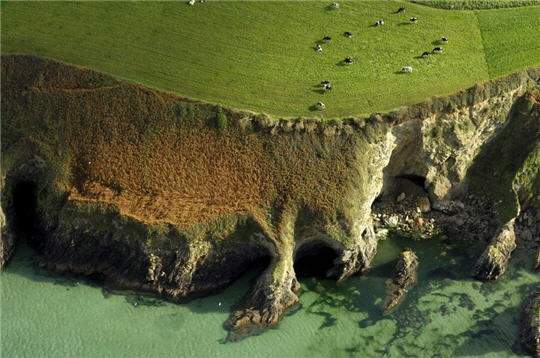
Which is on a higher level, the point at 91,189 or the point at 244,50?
the point at 244,50

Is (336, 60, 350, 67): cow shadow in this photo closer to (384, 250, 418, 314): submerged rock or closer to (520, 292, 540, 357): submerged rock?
(384, 250, 418, 314): submerged rock

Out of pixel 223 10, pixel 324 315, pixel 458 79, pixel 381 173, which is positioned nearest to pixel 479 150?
pixel 458 79

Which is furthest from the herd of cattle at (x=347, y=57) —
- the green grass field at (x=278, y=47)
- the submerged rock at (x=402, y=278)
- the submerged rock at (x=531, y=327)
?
the submerged rock at (x=531, y=327)

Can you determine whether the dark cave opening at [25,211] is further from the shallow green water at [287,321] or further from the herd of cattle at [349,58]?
the herd of cattle at [349,58]

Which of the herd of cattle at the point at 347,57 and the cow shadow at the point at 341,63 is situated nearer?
the herd of cattle at the point at 347,57

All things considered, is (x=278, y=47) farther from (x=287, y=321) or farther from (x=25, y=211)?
(x=25, y=211)

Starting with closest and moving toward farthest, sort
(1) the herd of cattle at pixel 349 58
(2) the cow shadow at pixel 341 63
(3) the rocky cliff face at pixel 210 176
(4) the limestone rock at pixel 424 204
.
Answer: (3) the rocky cliff face at pixel 210 176 → (1) the herd of cattle at pixel 349 58 → (4) the limestone rock at pixel 424 204 → (2) the cow shadow at pixel 341 63

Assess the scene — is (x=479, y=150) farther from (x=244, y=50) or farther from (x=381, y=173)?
(x=244, y=50)
